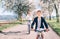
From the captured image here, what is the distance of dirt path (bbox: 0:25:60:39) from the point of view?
256 cm

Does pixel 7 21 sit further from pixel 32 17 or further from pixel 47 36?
pixel 47 36

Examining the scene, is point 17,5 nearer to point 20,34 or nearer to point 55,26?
point 20,34

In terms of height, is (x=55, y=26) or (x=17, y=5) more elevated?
(x=17, y=5)

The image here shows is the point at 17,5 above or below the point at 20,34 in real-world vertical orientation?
above

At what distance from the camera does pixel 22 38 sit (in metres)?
2.55

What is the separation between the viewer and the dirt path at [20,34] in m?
2.56

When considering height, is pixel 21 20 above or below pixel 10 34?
above

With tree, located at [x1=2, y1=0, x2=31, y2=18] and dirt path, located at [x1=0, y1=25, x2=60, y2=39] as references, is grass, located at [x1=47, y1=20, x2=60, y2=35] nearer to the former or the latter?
dirt path, located at [x1=0, y1=25, x2=60, y2=39]

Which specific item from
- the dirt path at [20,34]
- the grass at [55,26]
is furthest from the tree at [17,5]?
the grass at [55,26]

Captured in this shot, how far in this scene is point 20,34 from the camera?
8.44 ft

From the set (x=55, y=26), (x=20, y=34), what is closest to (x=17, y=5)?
(x=20, y=34)

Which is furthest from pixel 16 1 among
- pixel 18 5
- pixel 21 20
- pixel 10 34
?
pixel 10 34

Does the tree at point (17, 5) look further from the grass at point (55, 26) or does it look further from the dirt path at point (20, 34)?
the grass at point (55, 26)

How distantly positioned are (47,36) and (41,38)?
0.23 ft
